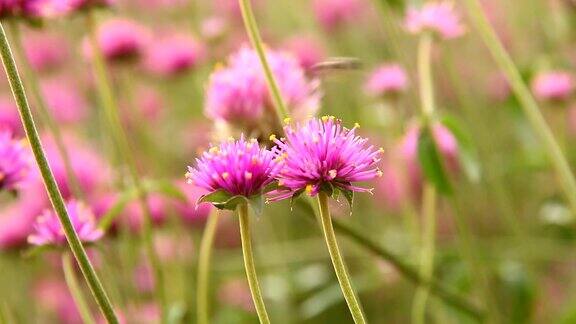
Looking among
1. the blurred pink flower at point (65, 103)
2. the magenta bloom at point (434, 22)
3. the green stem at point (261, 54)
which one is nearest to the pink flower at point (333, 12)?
the blurred pink flower at point (65, 103)

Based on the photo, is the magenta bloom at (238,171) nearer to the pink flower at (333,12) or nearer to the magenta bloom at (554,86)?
the magenta bloom at (554,86)

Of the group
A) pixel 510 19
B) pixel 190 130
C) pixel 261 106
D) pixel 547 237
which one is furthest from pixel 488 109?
pixel 261 106


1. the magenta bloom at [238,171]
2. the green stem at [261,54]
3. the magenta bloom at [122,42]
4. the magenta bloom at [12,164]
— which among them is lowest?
the magenta bloom at [238,171]

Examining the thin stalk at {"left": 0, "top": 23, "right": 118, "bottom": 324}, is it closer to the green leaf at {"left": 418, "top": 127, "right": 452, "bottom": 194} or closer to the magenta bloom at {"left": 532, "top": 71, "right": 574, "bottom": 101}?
the green leaf at {"left": 418, "top": 127, "right": 452, "bottom": 194}

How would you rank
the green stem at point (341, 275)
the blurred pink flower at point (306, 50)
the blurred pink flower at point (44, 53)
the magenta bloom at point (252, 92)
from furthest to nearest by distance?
the blurred pink flower at point (44, 53) → the blurred pink flower at point (306, 50) → the magenta bloom at point (252, 92) → the green stem at point (341, 275)

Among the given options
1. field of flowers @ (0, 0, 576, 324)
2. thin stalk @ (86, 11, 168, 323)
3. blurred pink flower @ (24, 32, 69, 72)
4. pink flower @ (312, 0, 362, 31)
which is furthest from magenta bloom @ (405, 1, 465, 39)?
blurred pink flower @ (24, 32, 69, 72)
